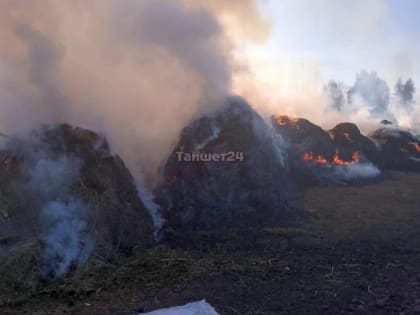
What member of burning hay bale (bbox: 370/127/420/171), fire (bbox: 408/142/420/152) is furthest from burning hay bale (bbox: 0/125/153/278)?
fire (bbox: 408/142/420/152)

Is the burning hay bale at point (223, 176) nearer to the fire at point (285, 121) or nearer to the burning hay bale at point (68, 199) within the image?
the burning hay bale at point (68, 199)

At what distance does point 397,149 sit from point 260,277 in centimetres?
2058

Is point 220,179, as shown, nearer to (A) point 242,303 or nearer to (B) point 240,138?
(B) point 240,138

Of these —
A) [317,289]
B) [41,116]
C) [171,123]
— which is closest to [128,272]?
[317,289]

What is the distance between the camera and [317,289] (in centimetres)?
793

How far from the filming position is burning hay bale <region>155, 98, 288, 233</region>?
13.0 m

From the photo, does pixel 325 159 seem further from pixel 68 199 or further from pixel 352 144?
pixel 68 199

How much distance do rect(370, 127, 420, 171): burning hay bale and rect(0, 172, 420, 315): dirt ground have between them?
12.9 metres

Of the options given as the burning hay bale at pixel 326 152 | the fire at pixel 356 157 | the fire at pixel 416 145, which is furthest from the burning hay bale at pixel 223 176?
the fire at pixel 416 145

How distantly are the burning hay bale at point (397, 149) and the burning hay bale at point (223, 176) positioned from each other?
37.3 feet

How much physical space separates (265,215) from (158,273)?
5446mm
